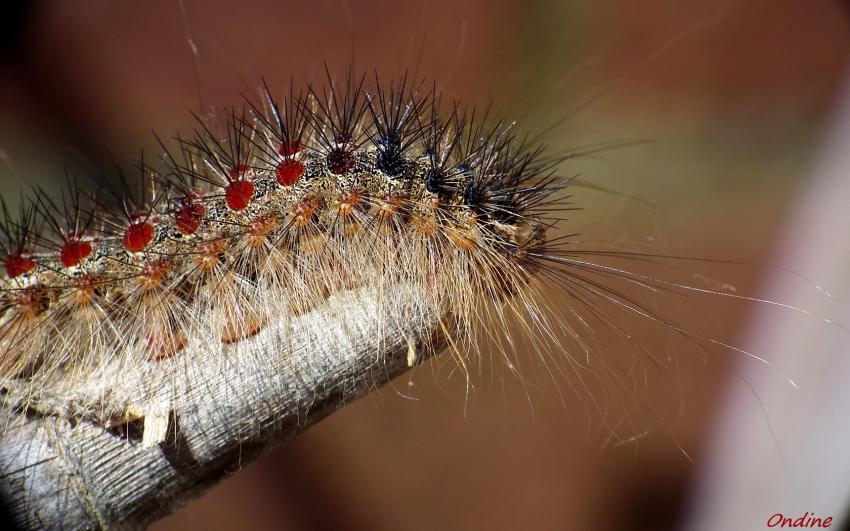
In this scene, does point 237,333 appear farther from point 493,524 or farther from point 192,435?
point 493,524

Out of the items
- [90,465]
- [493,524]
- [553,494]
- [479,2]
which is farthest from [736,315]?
[90,465]

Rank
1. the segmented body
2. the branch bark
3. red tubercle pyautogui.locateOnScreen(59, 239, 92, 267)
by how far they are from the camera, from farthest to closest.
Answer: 1. red tubercle pyautogui.locateOnScreen(59, 239, 92, 267)
2. the segmented body
3. the branch bark

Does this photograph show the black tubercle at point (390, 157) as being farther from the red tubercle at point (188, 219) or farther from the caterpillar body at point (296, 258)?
the red tubercle at point (188, 219)

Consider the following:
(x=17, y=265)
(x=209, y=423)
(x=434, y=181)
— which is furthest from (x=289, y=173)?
(x=17, y=265)

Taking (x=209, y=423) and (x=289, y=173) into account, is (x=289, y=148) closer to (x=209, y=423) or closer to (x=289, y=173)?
(x=289, y=173)

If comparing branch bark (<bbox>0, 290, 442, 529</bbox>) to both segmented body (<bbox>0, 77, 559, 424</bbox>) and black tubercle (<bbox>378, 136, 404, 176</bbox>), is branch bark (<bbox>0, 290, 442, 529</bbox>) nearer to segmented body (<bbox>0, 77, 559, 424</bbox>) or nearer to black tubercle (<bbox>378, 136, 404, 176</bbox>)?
segmented body (<bbox>0, 77, 559, 424</bbox>)

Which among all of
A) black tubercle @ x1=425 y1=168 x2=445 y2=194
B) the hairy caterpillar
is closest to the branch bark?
the hairy caterpillar
